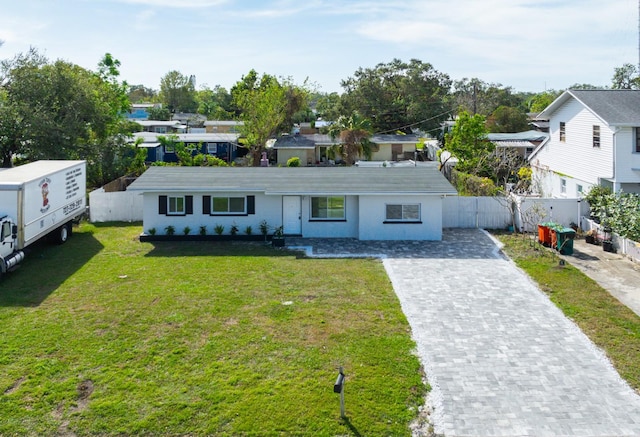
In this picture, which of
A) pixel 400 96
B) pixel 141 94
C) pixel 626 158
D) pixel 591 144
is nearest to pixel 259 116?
pixel 400 96

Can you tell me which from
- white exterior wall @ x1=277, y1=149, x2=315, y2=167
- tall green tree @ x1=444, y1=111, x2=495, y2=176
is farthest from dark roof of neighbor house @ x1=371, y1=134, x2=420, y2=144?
tall green tree @ x1=444, y1=111, x2=495, y2=176

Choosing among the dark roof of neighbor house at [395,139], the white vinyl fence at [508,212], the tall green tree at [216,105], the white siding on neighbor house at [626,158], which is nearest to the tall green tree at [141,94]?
the tall green tree at [216,105]

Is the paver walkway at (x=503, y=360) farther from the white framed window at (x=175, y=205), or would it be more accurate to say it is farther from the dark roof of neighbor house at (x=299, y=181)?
the white framed window at (x=175, y=205)

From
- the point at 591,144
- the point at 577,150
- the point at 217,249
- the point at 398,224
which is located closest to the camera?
the point at 217,249

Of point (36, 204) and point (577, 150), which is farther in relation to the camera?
point (577, 150)

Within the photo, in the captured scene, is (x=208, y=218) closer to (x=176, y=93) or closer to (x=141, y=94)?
(x=176, y=93)

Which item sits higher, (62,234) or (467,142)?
(467,142)

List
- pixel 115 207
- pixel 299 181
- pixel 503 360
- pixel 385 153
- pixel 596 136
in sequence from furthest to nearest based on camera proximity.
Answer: pixel 385 153 → pixel 115 207 → pixel 596 136 → pixel 299 181 → pixel 503 360
